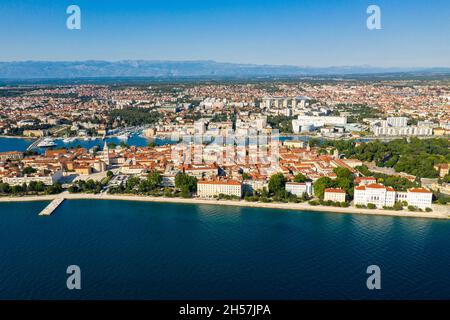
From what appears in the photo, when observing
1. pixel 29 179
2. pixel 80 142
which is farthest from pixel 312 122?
pixel 29 179

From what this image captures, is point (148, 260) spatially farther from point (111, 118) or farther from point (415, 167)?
point (111, 118)

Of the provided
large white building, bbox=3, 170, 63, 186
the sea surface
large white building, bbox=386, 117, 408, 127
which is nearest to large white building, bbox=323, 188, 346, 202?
large white building, bbox=3, 170, 63, 186

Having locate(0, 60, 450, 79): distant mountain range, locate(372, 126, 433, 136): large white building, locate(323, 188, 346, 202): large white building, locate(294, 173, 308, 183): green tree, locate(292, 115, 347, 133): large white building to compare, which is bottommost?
locate(323, 188, 346, 202): large white building

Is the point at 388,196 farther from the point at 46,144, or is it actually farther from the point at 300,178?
the point at 46,144

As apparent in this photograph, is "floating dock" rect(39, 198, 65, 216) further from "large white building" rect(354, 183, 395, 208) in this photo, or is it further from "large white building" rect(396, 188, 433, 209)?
"large white building" rect(396, 188, 433, 209)

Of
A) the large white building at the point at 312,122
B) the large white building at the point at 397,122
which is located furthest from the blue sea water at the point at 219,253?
the large white building at the point at 397,122

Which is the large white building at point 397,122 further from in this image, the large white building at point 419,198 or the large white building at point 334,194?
the large white building at point 334,194

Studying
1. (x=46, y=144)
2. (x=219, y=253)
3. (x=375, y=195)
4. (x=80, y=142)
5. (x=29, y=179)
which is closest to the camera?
(x=219, y=253)
